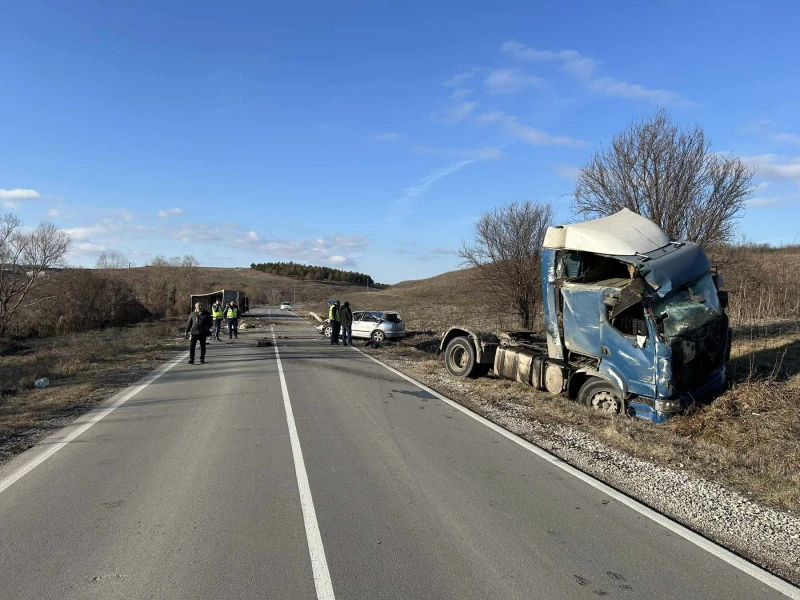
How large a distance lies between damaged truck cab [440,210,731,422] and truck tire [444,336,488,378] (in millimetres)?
2398

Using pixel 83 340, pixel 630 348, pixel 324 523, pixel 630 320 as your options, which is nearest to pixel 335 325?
pixel 83 340

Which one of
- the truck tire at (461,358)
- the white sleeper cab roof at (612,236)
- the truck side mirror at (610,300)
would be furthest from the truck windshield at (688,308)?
the truck tire at (461,358)

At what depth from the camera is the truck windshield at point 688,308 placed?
8086 millimetres

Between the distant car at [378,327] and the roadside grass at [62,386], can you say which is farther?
the distant car at [378,327]

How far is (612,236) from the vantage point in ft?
30.1

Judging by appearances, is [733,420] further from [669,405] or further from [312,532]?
[312,532]

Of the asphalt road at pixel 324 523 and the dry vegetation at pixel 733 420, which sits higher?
the dry vegetation at pixel 733 420

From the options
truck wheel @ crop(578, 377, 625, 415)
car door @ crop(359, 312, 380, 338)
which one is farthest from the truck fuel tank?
car door @ crop(359, 312, 380, 338)

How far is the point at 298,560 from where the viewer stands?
3.88 meters

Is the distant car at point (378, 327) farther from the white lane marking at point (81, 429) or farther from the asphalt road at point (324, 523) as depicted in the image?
the asphalt road at point (324, 523)

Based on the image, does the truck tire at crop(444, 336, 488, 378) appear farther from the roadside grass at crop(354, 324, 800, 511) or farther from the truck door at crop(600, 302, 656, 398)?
the truck door at crop(600, 302, 656, 398)

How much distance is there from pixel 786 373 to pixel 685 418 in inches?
192

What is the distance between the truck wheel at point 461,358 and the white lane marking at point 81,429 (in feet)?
24.4

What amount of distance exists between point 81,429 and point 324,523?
212 inches
